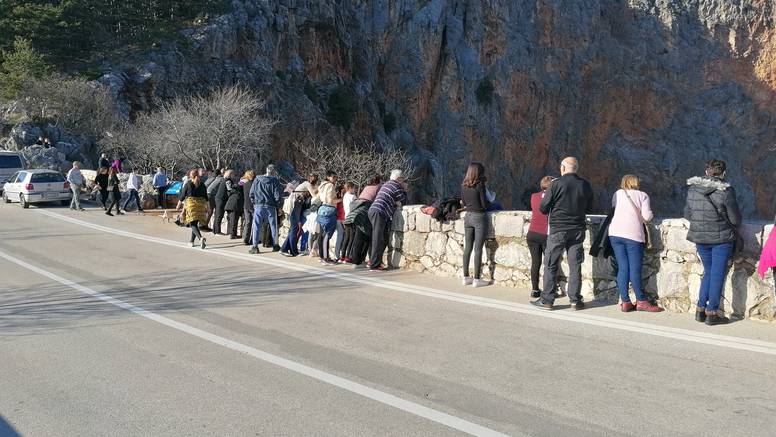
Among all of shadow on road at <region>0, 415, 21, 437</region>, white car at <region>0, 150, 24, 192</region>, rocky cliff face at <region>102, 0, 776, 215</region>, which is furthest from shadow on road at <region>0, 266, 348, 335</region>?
rocky cliff face at <region>102, 0, 776, 215</region>

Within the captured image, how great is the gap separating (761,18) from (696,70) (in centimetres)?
961

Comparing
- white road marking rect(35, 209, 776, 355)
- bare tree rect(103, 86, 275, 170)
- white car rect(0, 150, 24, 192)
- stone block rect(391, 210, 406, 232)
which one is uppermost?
bare tree rect(103, 86, 275, 170)

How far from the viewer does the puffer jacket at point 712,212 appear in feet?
23.6

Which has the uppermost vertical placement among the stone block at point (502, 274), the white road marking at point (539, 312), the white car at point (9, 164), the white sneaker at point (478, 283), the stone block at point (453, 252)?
the white car at point (9, 164)

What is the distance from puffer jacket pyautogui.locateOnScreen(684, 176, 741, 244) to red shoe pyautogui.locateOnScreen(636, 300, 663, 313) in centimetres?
95

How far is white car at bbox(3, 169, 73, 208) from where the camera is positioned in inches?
924

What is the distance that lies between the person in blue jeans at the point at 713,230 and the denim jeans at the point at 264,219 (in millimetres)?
7812

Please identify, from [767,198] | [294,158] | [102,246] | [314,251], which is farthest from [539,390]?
[767,198]

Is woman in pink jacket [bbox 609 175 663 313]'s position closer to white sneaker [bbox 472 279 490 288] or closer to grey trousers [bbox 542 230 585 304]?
grey trousers [bbox 542 230 585 304]

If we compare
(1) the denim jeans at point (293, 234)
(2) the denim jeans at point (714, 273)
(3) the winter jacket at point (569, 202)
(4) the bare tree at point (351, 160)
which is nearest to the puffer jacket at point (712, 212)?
(2) the denim jeans at point (714, 273)

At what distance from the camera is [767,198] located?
2923 inches

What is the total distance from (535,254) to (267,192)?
5960 millimetres

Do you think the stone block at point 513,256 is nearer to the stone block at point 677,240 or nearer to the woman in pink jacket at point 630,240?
the woman in pink jacket at point 630,240

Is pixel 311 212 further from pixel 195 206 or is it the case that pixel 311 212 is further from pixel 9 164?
pixel 9 164
